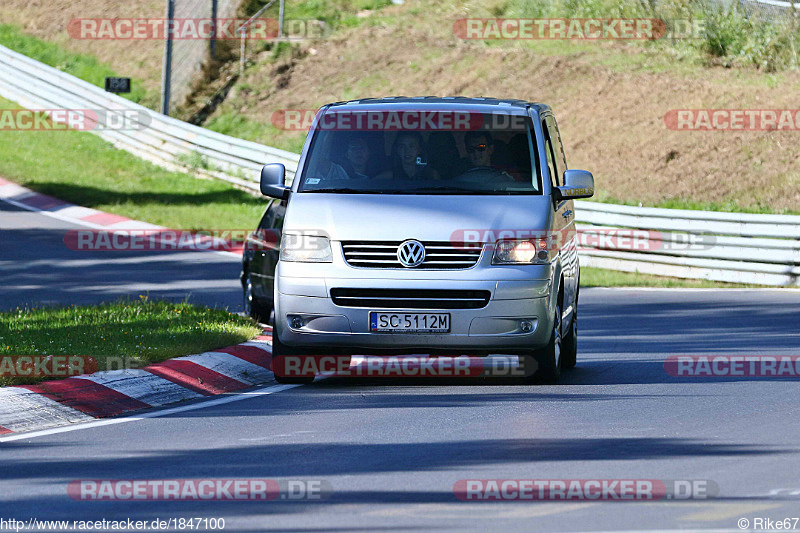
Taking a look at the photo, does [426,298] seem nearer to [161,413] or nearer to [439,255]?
[439,255]

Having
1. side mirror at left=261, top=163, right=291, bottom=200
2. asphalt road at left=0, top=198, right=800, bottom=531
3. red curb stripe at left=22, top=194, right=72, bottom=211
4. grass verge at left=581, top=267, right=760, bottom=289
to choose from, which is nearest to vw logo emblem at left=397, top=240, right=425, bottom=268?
asphalt road at left=0, top=198, right=800, bottom=531

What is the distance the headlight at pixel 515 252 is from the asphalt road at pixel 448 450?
3.13 ft

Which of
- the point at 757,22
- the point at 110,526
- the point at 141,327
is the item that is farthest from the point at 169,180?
the point at 110,526

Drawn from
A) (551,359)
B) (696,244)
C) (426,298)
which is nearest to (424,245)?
(426,298)

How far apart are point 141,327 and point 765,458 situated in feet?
21.0

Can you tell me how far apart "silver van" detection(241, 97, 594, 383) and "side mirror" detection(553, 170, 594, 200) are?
11mm

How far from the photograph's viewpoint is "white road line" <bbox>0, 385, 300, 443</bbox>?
821 centimetres

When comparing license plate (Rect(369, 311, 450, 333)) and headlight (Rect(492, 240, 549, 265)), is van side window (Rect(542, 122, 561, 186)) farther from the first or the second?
license plate (Rect(369, 311, 450, 333))

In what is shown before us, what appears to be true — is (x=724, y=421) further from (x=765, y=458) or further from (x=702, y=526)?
(x=702, y=526)

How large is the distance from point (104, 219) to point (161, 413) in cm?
1652

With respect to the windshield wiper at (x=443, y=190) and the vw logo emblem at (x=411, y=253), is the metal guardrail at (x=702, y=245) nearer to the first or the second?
the windshield wiper at (x=443, y=190)

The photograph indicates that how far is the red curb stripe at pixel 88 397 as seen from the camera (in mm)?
9039

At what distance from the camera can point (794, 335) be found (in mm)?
13852

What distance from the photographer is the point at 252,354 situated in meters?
11.4
